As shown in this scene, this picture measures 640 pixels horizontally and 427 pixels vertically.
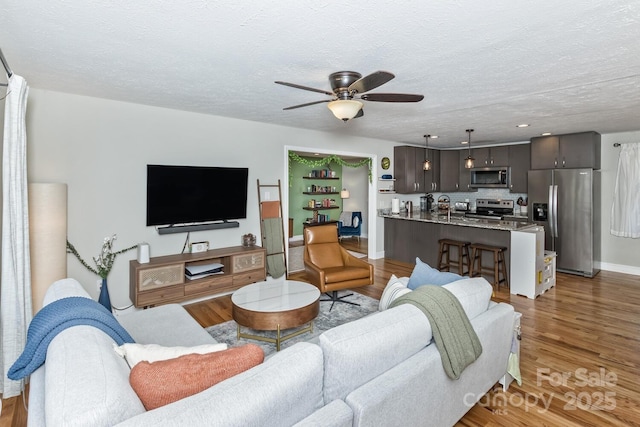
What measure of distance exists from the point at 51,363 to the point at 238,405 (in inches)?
28.7

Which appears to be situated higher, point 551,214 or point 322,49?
point 322,49

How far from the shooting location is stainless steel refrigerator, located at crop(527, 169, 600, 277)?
5383 millimetres

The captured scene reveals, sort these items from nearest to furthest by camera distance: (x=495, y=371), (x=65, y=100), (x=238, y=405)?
(x=238, y=405) → (x=495, y=371) → (x=65, y=100)

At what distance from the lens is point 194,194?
4172 millimetres

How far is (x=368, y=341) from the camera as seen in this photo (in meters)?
1.49

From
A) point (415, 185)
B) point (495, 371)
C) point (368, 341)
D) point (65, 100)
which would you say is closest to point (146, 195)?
point (65, 100)

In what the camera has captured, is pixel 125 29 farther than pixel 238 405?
Yes

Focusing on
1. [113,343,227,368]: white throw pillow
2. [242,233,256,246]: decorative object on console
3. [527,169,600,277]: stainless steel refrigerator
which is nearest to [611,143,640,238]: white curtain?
[527,169,600,277]: stainless steel refrigerator

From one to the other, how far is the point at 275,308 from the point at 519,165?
234 inches

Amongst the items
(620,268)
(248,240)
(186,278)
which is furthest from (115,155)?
(620,268)

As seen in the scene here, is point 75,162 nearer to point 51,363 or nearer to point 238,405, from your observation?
point 51,363

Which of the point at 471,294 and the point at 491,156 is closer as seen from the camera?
the point at 471,294

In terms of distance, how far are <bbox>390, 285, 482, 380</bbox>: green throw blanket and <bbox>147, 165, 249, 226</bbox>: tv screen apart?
3.04 meters

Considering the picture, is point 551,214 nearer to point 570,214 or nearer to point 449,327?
point 570,214
